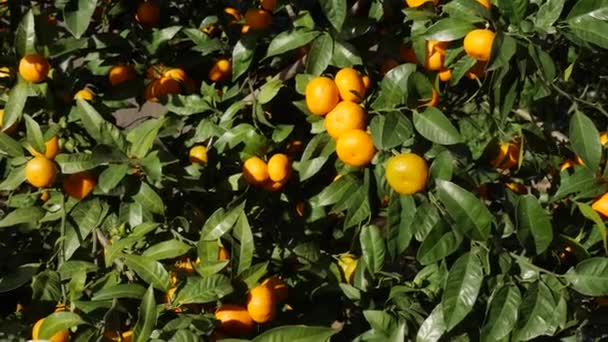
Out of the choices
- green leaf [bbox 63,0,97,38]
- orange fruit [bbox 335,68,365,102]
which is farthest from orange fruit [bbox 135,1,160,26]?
orange fruit [bbox 335,68,365,102]

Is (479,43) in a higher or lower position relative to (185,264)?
higher

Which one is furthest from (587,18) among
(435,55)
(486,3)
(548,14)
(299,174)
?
(299,174)

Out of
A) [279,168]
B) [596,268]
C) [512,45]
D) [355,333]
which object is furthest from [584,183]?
[355,333]

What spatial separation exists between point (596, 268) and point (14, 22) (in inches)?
49.5

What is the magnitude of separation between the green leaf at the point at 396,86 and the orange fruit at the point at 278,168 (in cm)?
26

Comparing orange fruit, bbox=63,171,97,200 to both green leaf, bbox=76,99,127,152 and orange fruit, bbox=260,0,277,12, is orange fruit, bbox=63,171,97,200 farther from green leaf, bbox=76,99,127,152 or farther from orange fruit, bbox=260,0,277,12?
orange fruit, bbox=260,0,277,12

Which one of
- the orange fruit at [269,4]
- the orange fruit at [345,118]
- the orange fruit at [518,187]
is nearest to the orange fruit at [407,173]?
the orange fruit at [345,118]

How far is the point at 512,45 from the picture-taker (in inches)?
45.4

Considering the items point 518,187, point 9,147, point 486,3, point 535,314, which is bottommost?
point 518,187

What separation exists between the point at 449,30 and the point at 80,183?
A: 690 millimetres

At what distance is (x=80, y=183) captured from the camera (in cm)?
138

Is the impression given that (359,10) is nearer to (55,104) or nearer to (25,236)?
(55,104)

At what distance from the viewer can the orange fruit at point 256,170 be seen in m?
1.48

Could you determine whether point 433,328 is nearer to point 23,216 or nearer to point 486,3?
point 486,3
